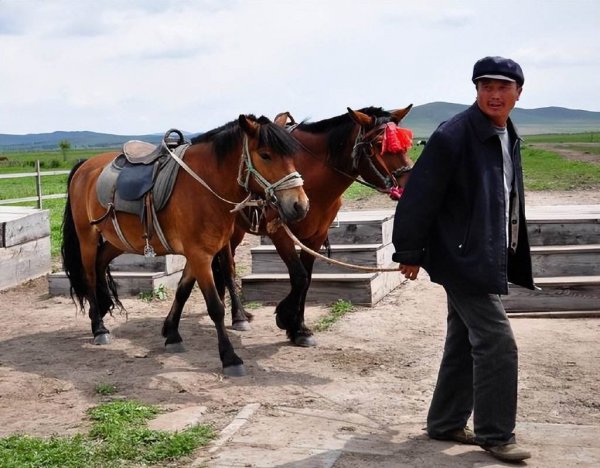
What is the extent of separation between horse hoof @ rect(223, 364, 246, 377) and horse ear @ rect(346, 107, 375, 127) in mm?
2290

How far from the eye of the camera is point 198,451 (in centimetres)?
419

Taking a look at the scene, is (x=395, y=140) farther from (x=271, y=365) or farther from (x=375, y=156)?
(x=271, y=365)

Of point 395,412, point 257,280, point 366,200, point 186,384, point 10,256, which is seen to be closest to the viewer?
point 395,412

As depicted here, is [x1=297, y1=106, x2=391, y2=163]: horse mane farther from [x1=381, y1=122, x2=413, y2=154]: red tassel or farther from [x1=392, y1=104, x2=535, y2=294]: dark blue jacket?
[x1=392, y1=104, x2=535, y2=294]: dark blue jacket

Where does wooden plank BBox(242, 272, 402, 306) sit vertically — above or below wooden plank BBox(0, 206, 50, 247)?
below

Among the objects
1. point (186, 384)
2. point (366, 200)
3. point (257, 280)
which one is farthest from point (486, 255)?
point (366, 200)

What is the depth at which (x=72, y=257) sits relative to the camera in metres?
7.79

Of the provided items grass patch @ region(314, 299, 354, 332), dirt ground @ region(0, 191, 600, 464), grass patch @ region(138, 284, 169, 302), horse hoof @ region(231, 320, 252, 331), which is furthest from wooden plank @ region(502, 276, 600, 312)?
grass patch @ region(138, 284, 169, 302)

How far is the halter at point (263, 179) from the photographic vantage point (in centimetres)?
569

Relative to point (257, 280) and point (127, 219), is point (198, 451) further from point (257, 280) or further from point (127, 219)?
point (257, 280)

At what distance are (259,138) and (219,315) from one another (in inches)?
56.0

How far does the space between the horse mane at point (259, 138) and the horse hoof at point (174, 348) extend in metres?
1.80

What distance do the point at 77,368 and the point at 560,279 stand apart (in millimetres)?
4645

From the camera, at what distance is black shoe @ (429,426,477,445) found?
4.19 m
